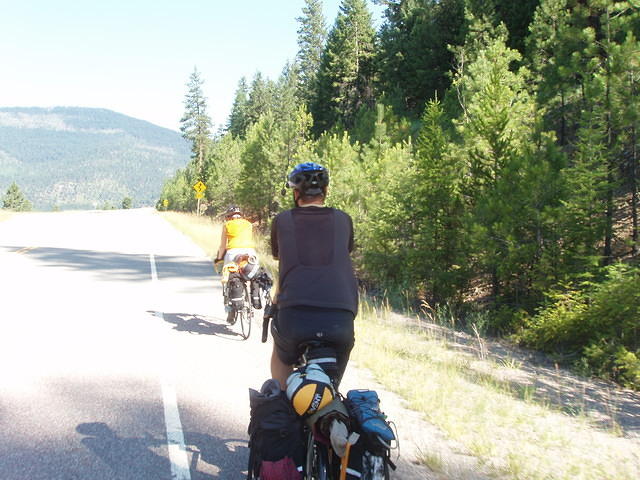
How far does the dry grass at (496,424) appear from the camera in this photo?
4.08m

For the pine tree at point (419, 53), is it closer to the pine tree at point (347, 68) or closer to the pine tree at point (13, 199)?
the pine tree at point (347, 68)

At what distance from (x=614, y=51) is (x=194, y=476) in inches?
496

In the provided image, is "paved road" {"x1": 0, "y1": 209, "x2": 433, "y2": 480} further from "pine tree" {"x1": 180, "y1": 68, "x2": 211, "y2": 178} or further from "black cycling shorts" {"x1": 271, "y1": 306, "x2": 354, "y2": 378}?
"pine tree" {"x1": 180, "y1": 68, "x2": 211, "y2": 178}

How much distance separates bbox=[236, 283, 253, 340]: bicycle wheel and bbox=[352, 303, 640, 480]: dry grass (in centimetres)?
166

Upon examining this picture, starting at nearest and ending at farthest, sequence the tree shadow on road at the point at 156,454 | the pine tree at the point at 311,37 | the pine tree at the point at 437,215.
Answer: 1. the tree shadow on road at the point at 156,454
2. the pine tree at the point at 437,215
3. the pine tree at the point at 311,37

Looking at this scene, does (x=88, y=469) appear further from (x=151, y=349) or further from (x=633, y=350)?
(x=633, y=350)

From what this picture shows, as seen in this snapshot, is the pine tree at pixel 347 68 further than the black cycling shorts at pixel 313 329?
Yes

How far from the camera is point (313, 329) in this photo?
3088 millimetres

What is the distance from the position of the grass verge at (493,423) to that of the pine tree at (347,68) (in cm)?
4507

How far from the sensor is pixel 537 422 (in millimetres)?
5449

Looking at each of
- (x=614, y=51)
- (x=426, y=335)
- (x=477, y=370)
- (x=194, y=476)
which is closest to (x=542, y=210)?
(x=614, y=51)

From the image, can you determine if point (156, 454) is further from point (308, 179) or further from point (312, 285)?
point (308, 179)

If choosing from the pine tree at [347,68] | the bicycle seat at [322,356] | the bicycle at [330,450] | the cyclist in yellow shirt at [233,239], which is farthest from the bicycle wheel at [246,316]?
the pine tree at [347,68]

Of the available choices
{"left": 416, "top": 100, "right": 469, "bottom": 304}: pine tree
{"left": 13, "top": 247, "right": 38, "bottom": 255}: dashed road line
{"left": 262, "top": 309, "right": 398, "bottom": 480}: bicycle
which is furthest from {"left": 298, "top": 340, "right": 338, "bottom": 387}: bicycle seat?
{"left": 13, "top": 247, "right": 38, "bottom": 255}: dashed road line
